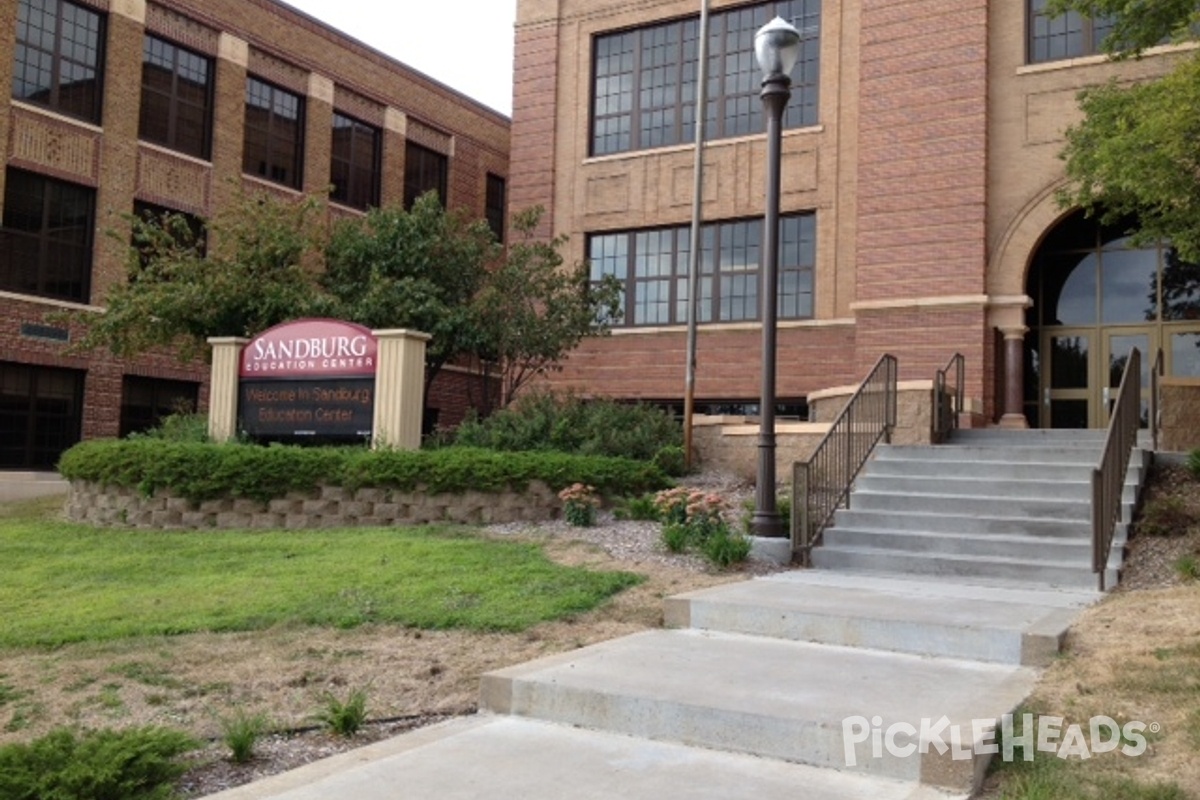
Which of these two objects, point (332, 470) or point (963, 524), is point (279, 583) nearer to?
point (332, 470)

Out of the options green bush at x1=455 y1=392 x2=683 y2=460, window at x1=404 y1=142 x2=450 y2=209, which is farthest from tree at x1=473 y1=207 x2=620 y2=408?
window at x1=404 y1=142 x2=450 y2=209

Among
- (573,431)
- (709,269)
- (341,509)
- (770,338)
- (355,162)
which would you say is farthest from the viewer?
(355,162)

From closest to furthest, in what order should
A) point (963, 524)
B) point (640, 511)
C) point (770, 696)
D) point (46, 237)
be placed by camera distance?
point (770, 696) → point (963, 524) → point (640, 511) → point (46, 237)

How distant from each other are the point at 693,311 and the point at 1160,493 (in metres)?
7.91

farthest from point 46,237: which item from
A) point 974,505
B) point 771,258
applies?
point 974,505

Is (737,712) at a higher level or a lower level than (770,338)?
lower

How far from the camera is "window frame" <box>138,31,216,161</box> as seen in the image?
82.0 feet

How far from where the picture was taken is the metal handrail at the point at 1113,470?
8695mm

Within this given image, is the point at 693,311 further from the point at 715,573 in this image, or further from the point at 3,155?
the point at 3,155

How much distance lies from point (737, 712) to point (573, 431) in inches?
398

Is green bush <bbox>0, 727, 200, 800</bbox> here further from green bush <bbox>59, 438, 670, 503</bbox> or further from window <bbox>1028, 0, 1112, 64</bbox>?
window <bbox>1028, 0, 1112, 64</bbox>

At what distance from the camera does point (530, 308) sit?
1752 cm

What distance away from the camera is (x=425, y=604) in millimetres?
8117

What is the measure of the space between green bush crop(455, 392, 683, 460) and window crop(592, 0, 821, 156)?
8.75 m
